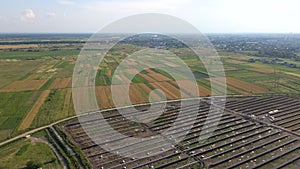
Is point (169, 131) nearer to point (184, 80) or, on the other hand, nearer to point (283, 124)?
point (283, 124)

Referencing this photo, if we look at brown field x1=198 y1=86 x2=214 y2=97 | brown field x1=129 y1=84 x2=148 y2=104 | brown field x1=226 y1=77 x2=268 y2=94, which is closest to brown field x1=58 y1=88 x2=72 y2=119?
brown field x1=129 y1=84 x2=148 y2=104

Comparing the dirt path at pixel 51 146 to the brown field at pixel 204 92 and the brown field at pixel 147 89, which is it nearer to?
the brown field at pixel 147 89

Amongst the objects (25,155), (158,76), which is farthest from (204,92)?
(25,155)

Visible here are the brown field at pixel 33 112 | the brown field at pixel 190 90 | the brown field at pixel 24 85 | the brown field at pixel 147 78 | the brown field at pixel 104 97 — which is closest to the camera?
the brown field at pixel 33 112

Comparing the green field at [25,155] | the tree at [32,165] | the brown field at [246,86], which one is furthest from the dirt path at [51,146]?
the brown field at [246,86]

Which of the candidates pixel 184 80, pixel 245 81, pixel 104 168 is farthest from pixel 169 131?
pixel 245 81

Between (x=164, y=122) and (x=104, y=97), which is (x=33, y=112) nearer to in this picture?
(x=104, y=97)

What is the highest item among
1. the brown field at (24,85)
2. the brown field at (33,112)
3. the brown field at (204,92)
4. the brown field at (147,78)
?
the brown field at (147,78)
